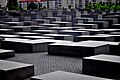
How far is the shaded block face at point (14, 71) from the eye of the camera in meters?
6.93

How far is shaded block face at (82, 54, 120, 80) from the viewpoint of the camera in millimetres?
7551

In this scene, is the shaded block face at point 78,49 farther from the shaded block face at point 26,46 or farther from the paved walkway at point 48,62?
the shaded block face at point 26,46

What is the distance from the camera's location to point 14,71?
7.05 meters

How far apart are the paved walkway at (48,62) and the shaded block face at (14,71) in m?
0.54

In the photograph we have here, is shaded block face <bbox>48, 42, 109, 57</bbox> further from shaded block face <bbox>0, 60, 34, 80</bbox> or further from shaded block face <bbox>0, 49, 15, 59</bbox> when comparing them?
shaded block face <bbox>0, 60, 34, 80</bbox>

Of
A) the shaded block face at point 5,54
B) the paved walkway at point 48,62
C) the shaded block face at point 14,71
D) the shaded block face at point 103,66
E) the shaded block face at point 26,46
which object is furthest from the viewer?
the shaded block face at point 26,46

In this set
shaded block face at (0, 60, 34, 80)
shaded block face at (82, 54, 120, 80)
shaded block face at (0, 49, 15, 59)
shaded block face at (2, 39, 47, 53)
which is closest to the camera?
shaded block face at (0, 60, 34, 80)

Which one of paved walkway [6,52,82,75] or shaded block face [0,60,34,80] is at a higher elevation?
shaded block face [0,60,34,80]

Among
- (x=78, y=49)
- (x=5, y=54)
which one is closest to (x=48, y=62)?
(x=78, y=49)

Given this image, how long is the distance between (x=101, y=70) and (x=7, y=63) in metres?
2.58

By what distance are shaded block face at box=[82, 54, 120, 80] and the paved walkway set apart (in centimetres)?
35

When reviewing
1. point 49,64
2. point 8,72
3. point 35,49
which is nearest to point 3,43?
point 35,49

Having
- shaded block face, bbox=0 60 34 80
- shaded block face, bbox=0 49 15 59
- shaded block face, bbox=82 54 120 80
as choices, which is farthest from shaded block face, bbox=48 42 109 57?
shaded block face, bbox=0 60 34 80

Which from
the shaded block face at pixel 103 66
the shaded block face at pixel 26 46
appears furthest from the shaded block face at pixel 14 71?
the shaded block face at pixel 26 46
